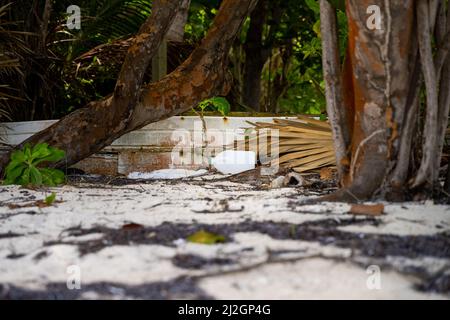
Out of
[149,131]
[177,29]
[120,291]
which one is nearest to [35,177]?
[149,131]

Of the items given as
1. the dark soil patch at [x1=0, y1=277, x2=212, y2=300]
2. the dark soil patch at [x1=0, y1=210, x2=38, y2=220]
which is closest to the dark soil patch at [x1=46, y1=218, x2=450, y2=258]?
the dark soil patch at [x1=0, y1=277, x2=212, y2=300]

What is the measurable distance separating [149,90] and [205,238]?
7.13 feet

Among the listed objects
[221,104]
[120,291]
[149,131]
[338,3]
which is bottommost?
[120,291]

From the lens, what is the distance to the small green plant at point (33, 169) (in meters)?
3.34

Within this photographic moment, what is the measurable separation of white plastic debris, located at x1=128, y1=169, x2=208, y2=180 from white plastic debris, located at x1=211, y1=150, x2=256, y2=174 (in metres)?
0.14

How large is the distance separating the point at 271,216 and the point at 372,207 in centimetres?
33

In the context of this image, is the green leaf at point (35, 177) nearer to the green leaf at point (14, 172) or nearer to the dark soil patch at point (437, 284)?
the green leaf at point (14, 172)

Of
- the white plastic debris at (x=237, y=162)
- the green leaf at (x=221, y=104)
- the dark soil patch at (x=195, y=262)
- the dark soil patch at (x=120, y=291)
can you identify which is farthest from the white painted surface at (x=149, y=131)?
the dark soil patch at (x=120, y=291)

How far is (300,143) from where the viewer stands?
390cm

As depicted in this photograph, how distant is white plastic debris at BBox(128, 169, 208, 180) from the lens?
4.05 metres

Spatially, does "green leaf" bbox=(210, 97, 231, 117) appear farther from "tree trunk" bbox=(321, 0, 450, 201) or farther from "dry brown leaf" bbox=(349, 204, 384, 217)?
"dry brown leaf" bbox=(349, 204, 384, 217)
